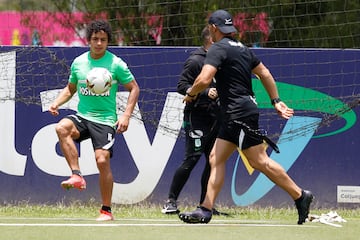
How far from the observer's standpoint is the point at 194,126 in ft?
33.7

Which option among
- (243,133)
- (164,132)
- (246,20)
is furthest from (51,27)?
(243,133)

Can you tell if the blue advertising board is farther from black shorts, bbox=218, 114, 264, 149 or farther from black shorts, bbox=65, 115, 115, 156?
black shorts, bbox=218, 114, 264, 149

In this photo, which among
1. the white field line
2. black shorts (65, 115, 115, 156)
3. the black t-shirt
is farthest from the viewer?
black shorts (65, 115, 115, 156)

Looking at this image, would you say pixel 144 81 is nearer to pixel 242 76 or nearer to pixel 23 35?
pixel 242 76

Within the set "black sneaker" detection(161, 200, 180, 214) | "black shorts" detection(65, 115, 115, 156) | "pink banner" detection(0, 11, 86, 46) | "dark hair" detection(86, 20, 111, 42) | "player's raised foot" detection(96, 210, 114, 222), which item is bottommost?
"black sneaker" detection(161, 200, 180, 214)

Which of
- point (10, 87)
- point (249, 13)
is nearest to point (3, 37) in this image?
point (249, 13)

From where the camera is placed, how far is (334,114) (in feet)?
37.1

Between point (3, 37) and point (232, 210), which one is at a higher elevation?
point (3, 37)

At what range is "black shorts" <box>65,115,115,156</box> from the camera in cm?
919

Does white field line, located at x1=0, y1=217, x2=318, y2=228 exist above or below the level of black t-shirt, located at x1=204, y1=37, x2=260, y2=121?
below

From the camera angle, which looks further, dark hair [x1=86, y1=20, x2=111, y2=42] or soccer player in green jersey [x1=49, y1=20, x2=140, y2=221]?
dark hair [x1=86, y1=20, x2=111, y2=42]

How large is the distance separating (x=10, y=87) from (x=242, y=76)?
3663 mm

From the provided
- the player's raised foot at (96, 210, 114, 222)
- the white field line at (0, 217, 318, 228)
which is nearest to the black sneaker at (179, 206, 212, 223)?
the white field line at (0, 217, 318, 228)

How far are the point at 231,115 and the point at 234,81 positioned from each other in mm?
294
